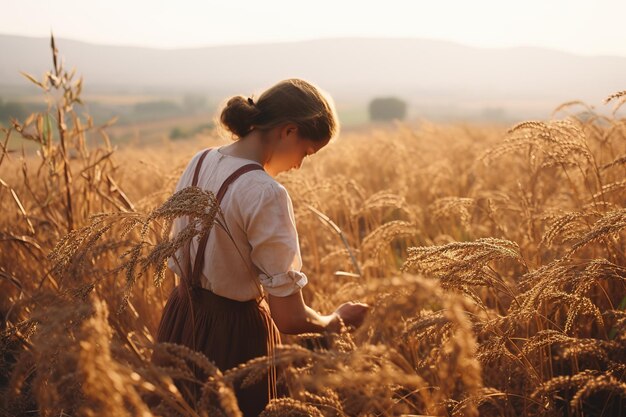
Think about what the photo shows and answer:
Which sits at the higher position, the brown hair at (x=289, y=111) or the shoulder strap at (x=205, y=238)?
the brown hair at (x=289, y=111)

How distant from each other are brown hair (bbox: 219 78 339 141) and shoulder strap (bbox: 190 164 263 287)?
8.0 inches

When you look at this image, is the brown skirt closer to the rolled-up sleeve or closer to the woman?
the woman

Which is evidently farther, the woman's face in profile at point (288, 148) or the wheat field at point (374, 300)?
the woman's face in profile at point (288, 148)

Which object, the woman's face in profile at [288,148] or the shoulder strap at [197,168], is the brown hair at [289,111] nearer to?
the woman's face in profile at [288,148]

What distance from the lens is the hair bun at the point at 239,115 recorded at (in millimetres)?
2016

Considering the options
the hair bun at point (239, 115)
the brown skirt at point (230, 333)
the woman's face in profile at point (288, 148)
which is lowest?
the brown skirt at point (230, 333)

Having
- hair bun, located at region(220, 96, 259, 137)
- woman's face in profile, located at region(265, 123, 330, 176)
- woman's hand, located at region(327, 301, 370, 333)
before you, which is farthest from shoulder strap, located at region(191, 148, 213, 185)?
woman's hand, located at region(327, 301, 370, 333)

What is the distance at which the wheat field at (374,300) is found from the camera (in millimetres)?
1074

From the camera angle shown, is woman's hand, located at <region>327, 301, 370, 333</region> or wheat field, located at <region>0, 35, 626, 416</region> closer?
wheat field, located at <region>0, 35, 626, 416</region>

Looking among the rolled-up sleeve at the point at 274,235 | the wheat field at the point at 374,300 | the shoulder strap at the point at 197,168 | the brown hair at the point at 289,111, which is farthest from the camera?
the shoulder strap at the point at 197,168

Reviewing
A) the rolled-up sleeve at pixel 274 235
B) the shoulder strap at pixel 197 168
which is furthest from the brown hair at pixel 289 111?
the rolled-up sleeve at pixel 274 235

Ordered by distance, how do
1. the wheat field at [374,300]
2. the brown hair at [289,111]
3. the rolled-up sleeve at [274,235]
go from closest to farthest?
the wheat field at [374,300]
the rolled-up sleeve at [274,235]
the brown hair at [289,111]

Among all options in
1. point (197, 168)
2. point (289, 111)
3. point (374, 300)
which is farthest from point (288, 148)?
point (374, 300)

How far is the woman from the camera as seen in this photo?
1796 millimetres
